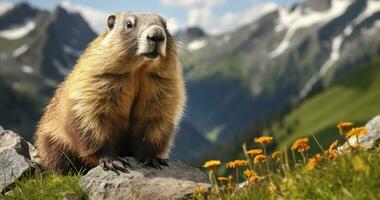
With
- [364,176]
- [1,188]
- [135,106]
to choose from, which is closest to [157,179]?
[135,106]

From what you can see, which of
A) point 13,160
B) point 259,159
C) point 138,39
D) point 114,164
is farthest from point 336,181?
point 13,160

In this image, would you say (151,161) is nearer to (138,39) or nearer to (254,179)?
(138,39)

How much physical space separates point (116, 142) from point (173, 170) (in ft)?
3.81

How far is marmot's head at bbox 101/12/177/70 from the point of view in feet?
33.8

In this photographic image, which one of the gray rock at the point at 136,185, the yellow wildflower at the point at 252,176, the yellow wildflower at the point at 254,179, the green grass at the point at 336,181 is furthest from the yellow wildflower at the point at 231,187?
the green grass at the point at 336,181

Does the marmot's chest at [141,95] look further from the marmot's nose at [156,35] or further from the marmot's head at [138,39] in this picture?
the marmot's nose at [156,35]

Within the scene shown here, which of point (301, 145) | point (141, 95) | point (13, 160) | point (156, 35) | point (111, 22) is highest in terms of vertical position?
point (111, 22)

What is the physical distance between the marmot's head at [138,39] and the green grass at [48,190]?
233 cm

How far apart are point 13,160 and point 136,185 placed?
3.48 m

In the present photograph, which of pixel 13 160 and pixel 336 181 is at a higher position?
pixel 13 160

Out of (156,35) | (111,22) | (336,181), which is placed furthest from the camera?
(111,22)

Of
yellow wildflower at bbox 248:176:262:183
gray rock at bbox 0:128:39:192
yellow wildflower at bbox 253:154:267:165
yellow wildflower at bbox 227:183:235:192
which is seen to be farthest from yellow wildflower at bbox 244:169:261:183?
gray rock at bbox 0:128:39:192

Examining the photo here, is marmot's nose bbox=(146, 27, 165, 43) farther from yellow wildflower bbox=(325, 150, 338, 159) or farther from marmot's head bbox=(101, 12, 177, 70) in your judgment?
yellow wildflower bbox=(325, 150, 338, 159)

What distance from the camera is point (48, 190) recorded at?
979 cm
